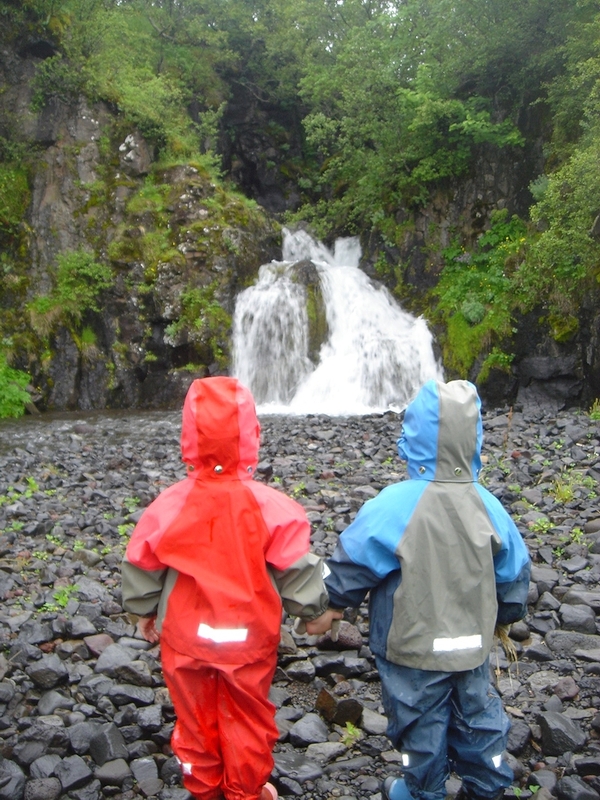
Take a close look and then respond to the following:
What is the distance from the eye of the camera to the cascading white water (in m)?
15.9

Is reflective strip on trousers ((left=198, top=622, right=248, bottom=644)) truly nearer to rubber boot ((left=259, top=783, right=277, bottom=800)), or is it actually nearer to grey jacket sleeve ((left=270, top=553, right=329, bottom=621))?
grey jacket sleeve ((left=270, top=553, right=329, bottom=621))

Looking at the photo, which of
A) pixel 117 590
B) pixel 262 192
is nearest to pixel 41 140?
pixel 262 192

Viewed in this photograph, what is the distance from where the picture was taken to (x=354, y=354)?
16594mm

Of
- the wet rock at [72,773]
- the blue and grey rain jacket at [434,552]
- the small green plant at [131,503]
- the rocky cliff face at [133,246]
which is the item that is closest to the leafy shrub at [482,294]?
the rocky cliff face at [133,246]

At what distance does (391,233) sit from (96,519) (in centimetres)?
1508

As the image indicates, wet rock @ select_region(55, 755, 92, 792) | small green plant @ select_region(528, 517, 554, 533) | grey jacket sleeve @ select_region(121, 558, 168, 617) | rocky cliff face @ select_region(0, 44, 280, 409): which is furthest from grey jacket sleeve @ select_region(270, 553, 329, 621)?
rocky cliff face @ select_region(0, 44, 280, 409)

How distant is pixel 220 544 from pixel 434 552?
82 centimetres

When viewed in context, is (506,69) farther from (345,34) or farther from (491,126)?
Answer: (345,34)

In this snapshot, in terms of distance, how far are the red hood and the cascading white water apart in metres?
12.3

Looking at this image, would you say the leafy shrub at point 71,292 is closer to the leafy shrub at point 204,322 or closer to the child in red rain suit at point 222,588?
the leafy shrub at point 204,322

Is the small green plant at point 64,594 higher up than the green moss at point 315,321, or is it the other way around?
the green moss at point 315,321

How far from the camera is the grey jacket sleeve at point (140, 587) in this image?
2.66 meters

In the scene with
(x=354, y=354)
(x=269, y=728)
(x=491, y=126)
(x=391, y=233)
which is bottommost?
(x=269, y=728)

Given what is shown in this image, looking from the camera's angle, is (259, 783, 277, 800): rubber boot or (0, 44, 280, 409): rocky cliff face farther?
(0, 44, 280, 409): rocky cliff face
